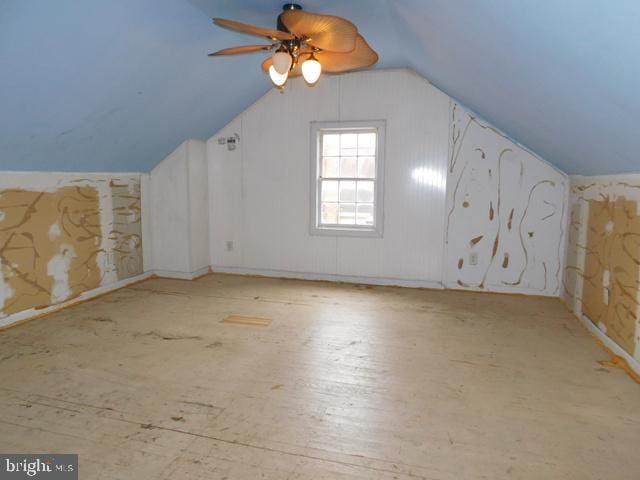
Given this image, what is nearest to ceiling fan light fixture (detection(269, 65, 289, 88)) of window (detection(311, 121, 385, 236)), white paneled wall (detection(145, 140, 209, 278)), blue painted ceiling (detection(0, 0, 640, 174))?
blue painted ceiling (detection(0, 0, 640, 174))

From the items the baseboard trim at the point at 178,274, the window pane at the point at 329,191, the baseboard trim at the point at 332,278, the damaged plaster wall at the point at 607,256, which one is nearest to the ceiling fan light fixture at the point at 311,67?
the damaged plaster wall at the point at 607,256

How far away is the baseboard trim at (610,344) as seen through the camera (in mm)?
2727

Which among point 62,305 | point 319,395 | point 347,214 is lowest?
point 319,395

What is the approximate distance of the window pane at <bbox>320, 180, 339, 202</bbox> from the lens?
16.9 feet

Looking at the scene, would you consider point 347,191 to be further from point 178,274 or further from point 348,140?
point 178,274

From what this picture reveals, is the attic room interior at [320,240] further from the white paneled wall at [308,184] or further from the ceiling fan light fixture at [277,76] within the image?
the ceiling fan light fixture at [277,76]

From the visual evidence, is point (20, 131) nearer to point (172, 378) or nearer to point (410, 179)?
point (172, 378)

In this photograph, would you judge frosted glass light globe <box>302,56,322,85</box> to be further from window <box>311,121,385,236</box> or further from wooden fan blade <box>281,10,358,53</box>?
window <box>311,121,385,236</box>

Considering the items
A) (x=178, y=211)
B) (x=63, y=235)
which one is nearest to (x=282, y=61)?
(x=63, y=235)

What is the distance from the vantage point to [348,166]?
5125mm

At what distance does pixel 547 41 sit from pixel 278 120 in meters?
3.62

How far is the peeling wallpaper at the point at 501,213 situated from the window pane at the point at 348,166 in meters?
1.15

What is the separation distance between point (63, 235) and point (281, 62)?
2908mm

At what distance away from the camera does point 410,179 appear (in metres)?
4.79
